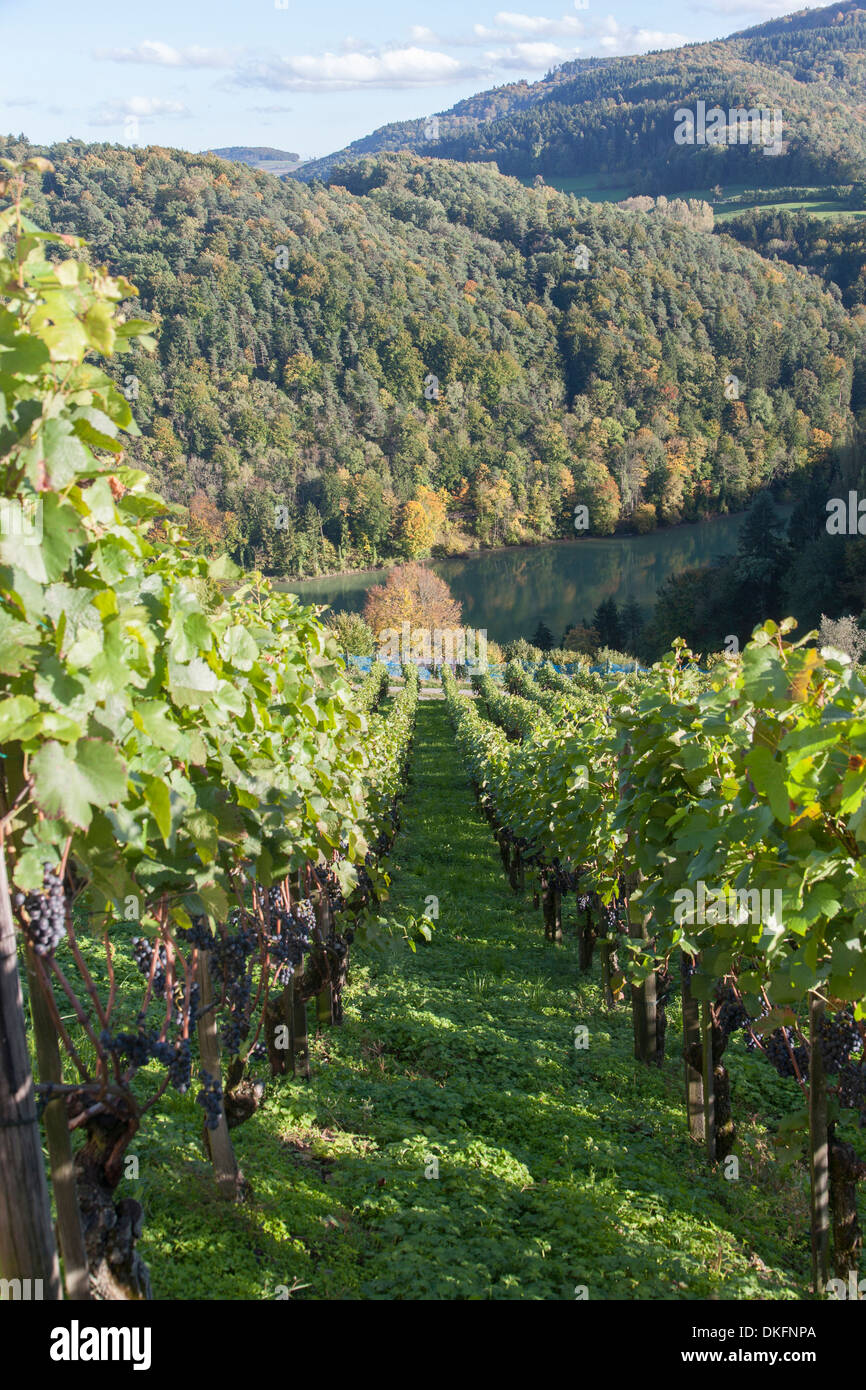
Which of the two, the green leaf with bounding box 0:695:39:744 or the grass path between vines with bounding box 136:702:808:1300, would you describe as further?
the grass path between vines with bounding box 136:702:808:1300

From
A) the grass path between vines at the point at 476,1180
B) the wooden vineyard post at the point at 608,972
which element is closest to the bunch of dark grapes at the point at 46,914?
the grass path between vines at the point at 476,1180

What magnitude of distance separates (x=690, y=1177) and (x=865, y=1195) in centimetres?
90

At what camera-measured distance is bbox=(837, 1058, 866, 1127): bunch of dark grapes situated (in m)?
3.63

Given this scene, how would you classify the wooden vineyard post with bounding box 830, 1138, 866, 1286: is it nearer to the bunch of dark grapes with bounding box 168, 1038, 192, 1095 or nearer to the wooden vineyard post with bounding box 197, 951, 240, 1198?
the wooden vineyard post with bounding box 197, 951, 240, 1198

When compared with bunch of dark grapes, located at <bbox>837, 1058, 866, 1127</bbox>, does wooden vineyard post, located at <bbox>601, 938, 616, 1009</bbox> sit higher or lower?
lower

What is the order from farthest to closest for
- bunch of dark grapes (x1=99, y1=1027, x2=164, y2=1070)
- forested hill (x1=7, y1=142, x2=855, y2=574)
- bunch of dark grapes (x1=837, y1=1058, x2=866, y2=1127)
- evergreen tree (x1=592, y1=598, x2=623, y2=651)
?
forested hill (x1=7, y1=142, x2=855, y2=574) → evergreen tree (x1=592, y1=598, x2=623, y2=651) → bunch of dark grapes (x1=837, y1=1058, x2=866, y2=1127) → bunch of dark grapes (x1=99, y1=1027, x2=164, y2=1070)

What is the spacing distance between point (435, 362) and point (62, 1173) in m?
115

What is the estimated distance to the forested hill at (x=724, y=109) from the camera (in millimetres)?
149875

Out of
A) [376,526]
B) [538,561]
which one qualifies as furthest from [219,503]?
[538,561]

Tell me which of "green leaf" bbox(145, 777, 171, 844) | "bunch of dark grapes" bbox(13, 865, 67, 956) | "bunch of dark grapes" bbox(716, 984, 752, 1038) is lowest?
"bunch of dark grapes" bbox(716, 984, 752, 1038)

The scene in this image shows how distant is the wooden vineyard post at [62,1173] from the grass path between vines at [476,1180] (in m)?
1.23

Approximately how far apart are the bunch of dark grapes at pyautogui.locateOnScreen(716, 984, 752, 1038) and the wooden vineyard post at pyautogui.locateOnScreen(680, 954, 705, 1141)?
0.60 m

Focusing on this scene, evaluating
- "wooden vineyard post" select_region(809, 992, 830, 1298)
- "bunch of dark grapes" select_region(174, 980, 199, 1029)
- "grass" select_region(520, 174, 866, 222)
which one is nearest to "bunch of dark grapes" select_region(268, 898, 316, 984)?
"bunch of dark grapes" select_region(174, 980, 199, 1029)

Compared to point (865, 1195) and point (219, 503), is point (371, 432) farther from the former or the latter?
point (865, 1195)
